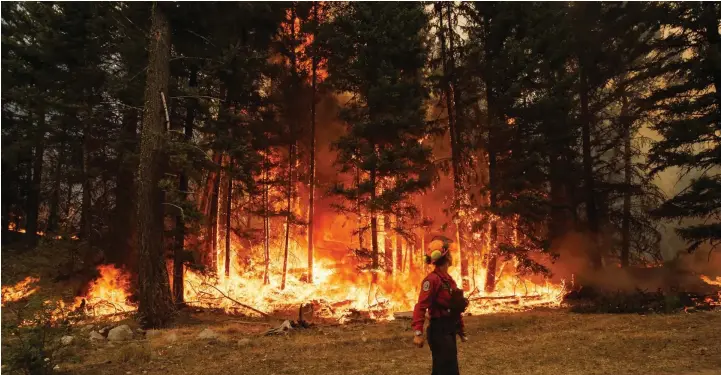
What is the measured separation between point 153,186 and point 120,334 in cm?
400

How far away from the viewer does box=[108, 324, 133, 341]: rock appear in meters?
10.9

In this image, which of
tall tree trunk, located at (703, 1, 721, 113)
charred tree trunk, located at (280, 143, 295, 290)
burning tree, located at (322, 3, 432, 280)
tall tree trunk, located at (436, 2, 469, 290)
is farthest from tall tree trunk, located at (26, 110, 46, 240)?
tall tree trunk, located at (703, 1, 721, 113)

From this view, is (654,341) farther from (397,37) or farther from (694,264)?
(694,264)

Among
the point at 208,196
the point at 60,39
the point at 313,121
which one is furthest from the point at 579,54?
the point at 60,39

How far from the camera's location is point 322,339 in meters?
10.9

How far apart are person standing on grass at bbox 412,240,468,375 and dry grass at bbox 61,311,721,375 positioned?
264cm

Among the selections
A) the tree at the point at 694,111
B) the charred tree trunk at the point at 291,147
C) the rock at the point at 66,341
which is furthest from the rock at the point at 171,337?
the tree at the point at 694,111

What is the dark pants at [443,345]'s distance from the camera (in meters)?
5.21

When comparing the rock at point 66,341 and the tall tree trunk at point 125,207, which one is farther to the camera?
the tall tree trunk at point 125,207

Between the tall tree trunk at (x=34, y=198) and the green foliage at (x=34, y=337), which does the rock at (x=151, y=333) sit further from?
the tall tree trunk at (x=34, y=198)

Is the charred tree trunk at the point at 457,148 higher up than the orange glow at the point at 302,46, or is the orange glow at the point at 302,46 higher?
the orange glow at the point at 302,46

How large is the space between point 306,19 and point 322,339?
54.9 ft

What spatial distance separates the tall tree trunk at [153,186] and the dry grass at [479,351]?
3.59 feet

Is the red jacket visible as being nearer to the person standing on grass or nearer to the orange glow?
the person standing on grass
